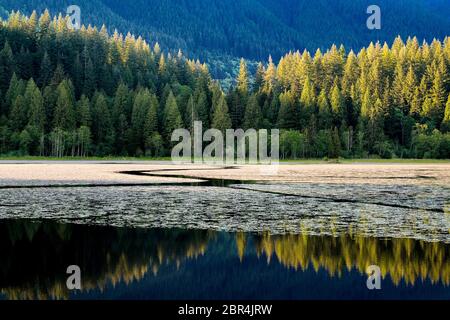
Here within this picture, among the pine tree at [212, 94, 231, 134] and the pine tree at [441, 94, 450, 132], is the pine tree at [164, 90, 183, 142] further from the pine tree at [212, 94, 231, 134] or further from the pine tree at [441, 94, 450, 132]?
the pine tree at [441, 94, 450, 132]

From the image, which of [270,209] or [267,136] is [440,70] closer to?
[267,136]

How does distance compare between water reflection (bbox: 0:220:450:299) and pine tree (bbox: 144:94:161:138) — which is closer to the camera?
water reflection (bbox: 0:220:450:299)

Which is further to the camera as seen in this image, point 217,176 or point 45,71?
point 45,71

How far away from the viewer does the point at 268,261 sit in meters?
16.1

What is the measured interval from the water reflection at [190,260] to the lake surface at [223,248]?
0.03m

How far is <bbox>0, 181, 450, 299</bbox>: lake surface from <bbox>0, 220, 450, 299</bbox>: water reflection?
0.03 meters

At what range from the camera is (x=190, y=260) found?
1631 cm

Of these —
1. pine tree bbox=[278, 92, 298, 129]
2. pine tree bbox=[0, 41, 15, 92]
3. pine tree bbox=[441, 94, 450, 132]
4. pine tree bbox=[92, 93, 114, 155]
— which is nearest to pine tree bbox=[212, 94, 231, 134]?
pine tree bbox=[278, 92, 298, 129]

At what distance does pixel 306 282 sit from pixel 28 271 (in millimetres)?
7555

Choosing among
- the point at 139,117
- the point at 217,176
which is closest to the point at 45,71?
→ the point at 139,117

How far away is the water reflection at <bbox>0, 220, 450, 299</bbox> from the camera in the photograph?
13727mm

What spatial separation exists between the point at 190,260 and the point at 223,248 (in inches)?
70.8

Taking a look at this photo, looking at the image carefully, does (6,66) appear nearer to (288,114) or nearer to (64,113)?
(64,113)

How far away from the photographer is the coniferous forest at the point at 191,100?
12706 centimetres
